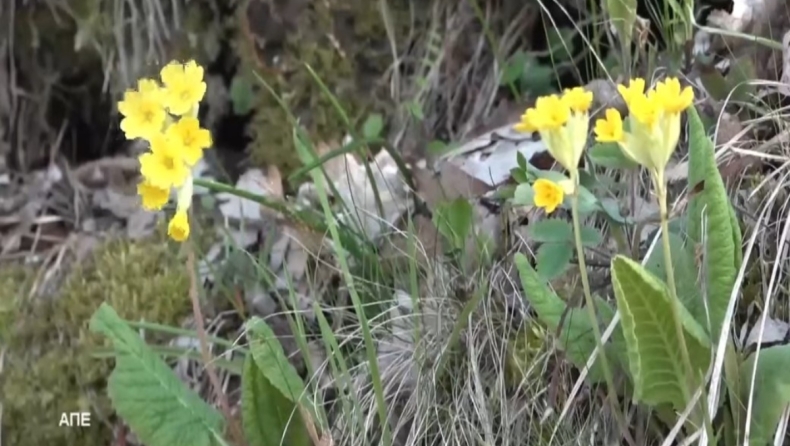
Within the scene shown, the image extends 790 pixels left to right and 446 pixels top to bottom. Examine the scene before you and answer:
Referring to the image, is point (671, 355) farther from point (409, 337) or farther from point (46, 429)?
point (46, 429)

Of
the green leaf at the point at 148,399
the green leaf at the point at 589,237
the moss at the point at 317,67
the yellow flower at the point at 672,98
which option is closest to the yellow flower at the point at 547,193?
the yellow flower at the point at 672,98

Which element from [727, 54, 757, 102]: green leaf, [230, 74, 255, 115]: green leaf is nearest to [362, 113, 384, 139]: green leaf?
[230, 74, 255, 115]: green leaf

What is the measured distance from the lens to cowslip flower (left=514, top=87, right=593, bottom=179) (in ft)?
2.29

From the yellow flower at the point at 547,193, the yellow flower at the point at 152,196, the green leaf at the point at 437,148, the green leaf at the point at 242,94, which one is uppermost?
the green leaf at the point at 242,94

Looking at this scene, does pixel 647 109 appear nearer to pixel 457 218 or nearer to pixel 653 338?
pixel 653 338

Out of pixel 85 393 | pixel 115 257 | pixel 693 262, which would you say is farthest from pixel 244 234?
pixel 693 262

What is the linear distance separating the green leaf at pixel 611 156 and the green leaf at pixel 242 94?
0.95 metres

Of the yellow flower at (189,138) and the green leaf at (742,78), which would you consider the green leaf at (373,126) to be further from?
the yellow flower at (189,138)

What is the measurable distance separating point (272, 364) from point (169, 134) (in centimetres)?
28

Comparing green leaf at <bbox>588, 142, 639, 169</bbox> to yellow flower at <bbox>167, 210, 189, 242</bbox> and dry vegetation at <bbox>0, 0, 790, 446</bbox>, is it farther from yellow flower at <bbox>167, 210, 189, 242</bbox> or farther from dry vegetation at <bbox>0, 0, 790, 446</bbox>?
yellow flower at <bbox>167, 210, 189, 242</bbox>

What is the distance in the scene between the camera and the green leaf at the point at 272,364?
93cm

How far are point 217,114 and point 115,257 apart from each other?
396 millimetres

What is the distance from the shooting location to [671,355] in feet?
2.61

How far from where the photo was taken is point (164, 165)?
792 mm
